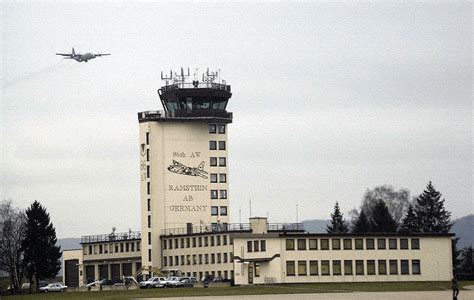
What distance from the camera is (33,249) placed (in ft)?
548

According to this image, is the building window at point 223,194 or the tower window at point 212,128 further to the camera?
the tower window at point 212,128

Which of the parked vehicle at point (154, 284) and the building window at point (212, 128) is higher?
the building window at point (212, 128)

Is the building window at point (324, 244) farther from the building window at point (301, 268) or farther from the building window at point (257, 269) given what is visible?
the building window at point (257, 269)

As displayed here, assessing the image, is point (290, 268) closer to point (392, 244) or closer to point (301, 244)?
point (301, 244)

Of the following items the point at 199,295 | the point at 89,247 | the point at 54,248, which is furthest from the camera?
the point at 89,247

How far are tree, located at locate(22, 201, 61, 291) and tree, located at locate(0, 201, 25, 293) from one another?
163 inches

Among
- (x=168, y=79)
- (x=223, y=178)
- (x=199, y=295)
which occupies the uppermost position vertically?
(x=168, y=79)

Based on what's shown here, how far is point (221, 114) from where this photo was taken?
179375mm

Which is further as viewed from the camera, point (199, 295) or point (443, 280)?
point (443, 280)

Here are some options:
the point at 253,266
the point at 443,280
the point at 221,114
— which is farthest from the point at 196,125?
the point at 443,280

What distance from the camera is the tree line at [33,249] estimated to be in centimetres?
16700

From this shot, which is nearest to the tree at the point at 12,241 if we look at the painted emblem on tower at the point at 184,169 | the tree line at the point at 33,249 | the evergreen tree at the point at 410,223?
the tree line at the point at 33,249

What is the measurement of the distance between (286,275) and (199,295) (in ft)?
130

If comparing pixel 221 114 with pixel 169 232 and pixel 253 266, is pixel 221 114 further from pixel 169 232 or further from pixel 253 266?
pixel 253 266
